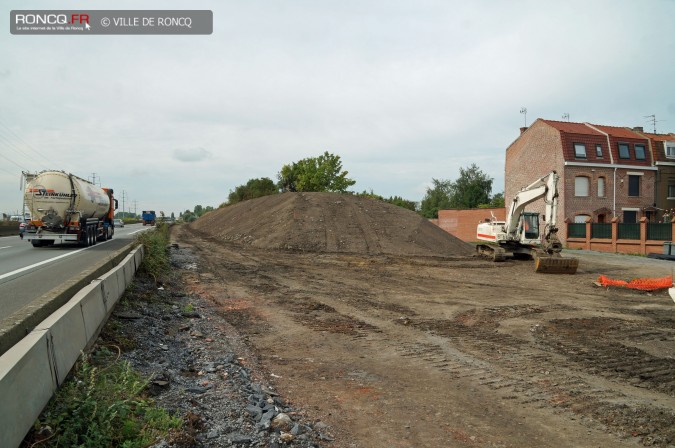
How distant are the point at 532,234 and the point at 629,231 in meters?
12.6

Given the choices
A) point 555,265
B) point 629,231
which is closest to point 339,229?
point 555,265

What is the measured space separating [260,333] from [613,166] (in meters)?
38.7

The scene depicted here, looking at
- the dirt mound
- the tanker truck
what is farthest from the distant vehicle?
the tanker truck

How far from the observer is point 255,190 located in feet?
234

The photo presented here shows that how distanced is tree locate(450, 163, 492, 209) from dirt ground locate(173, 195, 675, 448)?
66874 mm

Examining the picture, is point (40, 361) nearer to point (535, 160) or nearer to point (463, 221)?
point (535, 160)

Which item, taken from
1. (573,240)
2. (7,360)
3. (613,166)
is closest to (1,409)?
(7,360)

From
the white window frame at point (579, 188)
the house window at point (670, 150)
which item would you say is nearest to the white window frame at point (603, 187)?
the white window frame at point (579, 188)

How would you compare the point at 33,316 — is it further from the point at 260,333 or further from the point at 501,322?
the point at 501,322

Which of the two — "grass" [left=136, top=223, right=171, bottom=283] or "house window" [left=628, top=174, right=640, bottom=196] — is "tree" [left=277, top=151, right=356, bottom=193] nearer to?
"house window" [left=628, top=174, right=640, bottom=196]

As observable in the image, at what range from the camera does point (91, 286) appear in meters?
6.19

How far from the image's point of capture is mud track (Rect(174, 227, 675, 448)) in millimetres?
4934

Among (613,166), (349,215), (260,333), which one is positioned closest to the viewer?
(260,333)

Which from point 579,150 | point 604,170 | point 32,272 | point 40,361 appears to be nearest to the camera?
point 40,361
